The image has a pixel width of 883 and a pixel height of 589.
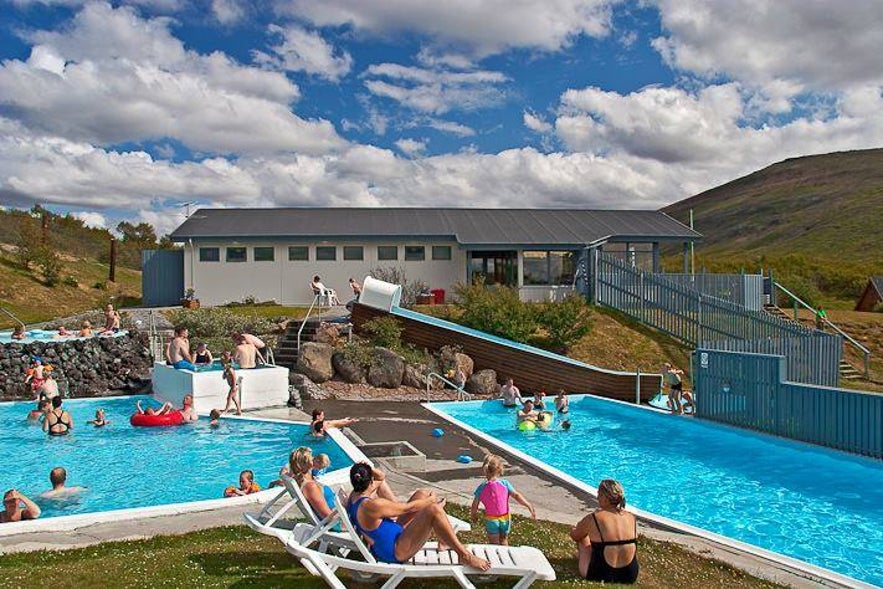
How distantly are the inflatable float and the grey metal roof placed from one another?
13.9m

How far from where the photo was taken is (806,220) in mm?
118375

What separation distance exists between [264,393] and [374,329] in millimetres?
4839

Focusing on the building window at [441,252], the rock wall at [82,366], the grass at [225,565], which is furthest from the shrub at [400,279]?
the grass at [225,565]

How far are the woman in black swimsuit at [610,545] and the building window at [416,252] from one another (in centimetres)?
2315

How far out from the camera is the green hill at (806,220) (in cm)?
4709

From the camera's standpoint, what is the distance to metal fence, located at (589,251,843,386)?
17.0 m

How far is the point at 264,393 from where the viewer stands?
1525cm

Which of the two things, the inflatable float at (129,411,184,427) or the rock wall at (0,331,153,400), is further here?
the rock wall at (0,331,153,400)

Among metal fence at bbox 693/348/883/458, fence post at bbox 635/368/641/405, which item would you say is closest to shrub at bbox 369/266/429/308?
fence post at bbox 635/368/641/405

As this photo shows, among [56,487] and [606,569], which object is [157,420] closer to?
[56,487]

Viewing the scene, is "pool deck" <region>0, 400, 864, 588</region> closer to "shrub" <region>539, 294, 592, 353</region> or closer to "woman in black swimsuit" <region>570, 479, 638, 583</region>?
"woman in black swimsuit" <region>570, 479, 638, 583</region>

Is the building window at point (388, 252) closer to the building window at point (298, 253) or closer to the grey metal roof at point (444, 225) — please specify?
the grey metal roof at point (444, 225)

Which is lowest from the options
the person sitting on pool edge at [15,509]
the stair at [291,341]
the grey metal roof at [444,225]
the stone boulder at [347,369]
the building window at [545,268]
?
the person sitting on pool edge at [15,509]

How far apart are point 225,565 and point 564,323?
16.4 m
